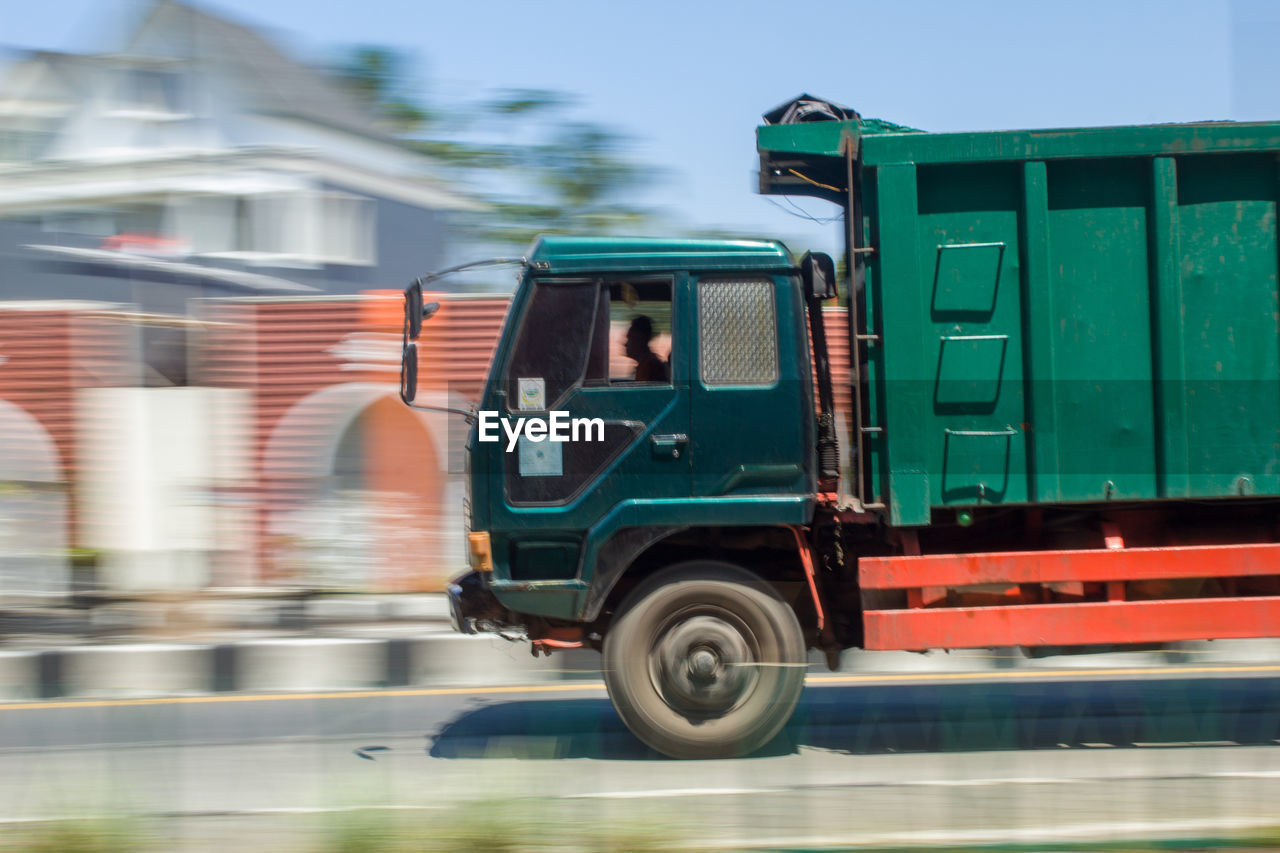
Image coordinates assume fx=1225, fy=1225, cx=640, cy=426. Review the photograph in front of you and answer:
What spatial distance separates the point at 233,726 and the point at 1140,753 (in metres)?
4.49

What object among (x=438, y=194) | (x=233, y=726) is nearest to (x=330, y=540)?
(x=233, y=726)

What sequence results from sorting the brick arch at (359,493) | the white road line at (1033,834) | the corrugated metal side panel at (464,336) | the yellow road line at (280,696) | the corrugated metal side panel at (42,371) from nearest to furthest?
the white road line at (1033,834)
the yellow road line at (280,696)
the brick arch at (359,493)
the corrugated metal side panel at (464,336)
the corrugated metal side panel at (42,371)

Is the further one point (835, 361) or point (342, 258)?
point (342, 258)

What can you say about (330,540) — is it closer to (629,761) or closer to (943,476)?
(629,761)

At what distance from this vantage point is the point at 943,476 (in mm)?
5062

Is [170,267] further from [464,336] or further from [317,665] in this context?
[317,665]

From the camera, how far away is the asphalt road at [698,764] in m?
3.87

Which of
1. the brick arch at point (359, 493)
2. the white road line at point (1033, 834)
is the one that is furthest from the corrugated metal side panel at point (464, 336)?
the white road line at point (1033, 834)

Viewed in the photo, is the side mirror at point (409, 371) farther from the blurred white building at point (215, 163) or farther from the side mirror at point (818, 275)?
the blurred white building at point (215, 163)

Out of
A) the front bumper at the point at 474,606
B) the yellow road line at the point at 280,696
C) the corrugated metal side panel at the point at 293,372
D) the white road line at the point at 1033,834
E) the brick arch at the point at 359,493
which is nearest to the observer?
the white road line at the point at 1033,834

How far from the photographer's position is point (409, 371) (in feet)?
16.4

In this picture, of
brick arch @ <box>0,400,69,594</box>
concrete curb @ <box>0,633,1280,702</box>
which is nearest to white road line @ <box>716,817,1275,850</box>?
concrete curb @ <box>0,633,1280,702</box>

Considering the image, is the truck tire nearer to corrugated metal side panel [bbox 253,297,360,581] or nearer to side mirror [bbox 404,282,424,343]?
side mirror [bbox 404,282,424,343]

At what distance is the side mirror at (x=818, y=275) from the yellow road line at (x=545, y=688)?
3025 mm
